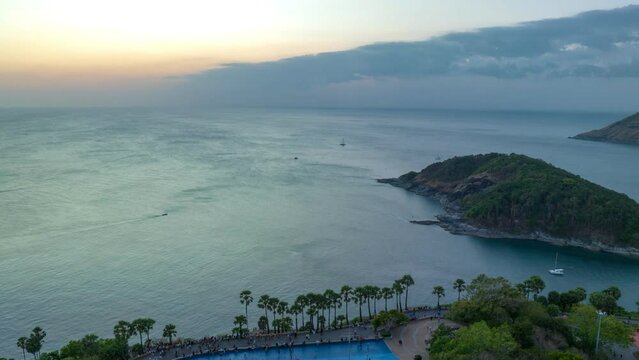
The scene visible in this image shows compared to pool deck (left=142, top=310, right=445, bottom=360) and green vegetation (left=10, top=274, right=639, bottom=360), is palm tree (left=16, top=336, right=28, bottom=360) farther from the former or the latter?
pool deck (left=142, top=310, right=445, bottom=360)

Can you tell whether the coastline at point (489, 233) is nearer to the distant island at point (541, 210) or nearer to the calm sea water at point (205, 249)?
the distant island at point (541, 210)

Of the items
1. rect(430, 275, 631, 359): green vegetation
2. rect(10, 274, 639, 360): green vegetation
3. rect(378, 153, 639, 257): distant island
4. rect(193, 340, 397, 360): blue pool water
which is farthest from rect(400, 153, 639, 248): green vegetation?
rect(193, 340, 397, 360): blue pool water

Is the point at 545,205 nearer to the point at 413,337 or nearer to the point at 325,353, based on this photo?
the point at 413,337

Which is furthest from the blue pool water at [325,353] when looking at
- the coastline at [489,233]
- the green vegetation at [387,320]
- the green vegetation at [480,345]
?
the coastline at [489,233]

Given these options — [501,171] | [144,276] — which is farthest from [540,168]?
[144,276]

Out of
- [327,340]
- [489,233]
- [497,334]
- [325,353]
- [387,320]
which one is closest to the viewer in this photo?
[497,334]

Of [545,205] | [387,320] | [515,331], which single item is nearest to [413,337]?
[387,320]
